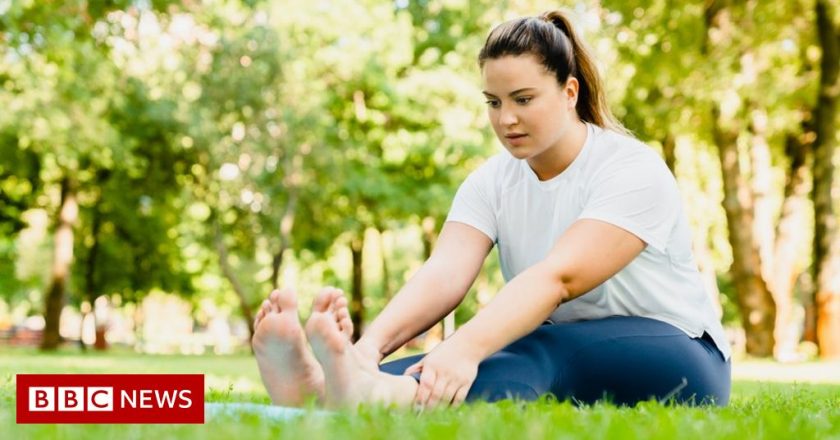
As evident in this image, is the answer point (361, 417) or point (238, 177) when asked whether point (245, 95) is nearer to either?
point (238, 177)

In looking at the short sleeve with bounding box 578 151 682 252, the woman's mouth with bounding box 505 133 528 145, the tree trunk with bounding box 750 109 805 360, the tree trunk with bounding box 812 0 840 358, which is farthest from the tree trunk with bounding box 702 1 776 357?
the woman's mouth with bounding box 505 133 528 145

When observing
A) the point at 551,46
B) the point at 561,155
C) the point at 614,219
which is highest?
the point at 551,46

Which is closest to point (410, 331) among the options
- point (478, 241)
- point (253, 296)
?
point (478, 241)

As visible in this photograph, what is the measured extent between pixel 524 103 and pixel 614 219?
49 cm

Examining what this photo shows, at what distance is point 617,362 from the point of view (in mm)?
3512

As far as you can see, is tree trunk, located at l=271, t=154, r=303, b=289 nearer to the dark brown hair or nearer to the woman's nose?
the dark brown hair

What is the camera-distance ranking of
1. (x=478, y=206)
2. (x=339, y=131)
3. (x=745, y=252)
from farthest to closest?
(x=339, y=131) < (x=745, y=252) < (x=478, y=206)

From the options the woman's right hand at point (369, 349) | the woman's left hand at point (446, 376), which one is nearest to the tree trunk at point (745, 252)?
the woman's right hand at point (369, 349)

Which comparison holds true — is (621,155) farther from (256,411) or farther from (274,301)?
(256,411)

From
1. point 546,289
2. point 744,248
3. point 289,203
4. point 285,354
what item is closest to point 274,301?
point 285,354

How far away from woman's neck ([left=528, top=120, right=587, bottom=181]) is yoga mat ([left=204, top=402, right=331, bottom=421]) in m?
1.36

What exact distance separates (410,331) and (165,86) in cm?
2034

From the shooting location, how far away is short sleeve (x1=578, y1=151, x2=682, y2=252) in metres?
3.40

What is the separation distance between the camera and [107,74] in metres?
19.8
